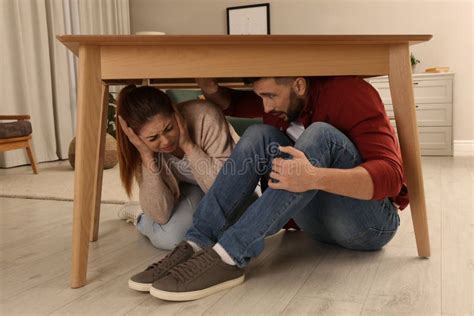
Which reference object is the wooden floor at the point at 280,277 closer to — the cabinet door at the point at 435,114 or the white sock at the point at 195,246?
the white sock at the point at 195,246

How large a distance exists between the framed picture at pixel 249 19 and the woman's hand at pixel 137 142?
3999mm

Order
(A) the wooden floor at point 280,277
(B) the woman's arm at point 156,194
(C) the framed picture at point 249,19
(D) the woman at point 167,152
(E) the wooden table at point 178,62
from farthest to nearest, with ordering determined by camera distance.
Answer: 1. (C) the framed picture at point 249,19
2. (B) the woman's arm at point 156,194
3. (D) the woman at point 167,152
4. (E) the wooden table at point 178,62
5. (A) the wooden floor at point 280,277

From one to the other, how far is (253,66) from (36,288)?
80 centimetres

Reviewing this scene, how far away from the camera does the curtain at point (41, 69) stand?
409cm

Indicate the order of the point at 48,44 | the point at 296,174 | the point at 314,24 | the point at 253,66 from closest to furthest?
the point at 296,174 < the point at 253,66 < the point at 48,44 < the point at 314,24

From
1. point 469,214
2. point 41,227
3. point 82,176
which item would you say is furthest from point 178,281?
point 469,214

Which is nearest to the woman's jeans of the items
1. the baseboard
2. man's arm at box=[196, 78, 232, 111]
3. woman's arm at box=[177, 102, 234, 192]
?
woman's arm at box=[177, 102, 234, 192]

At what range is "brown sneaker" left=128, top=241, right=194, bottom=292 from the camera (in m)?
1.15

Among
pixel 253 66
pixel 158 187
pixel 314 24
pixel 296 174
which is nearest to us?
pixel 296 174

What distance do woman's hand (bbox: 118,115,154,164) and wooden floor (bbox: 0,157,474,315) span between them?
1.06 feet

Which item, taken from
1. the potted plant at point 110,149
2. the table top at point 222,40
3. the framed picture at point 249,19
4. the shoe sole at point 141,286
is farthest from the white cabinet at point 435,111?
the shoe sole at point 141,286

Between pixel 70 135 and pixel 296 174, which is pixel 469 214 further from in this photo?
pixel 70 135

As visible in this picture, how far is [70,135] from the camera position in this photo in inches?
187

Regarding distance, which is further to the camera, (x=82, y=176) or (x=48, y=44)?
(x=48, y=44)
